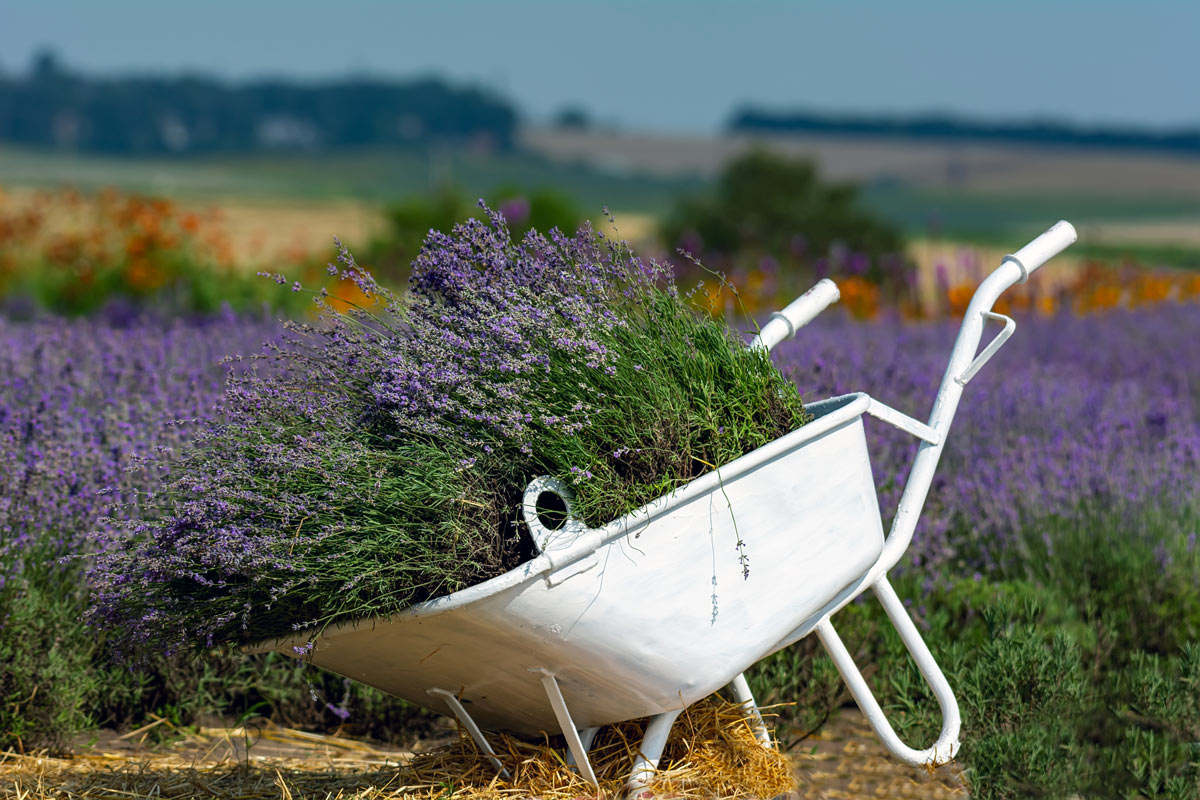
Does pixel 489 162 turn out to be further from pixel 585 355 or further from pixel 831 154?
pixel 585 355

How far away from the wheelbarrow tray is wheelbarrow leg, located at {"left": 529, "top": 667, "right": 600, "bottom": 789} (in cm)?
2

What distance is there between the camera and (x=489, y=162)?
213 ft

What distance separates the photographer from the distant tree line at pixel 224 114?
8500 cm

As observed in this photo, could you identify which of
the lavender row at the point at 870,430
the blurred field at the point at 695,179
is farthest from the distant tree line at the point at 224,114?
the lavender row at the point at 870,430

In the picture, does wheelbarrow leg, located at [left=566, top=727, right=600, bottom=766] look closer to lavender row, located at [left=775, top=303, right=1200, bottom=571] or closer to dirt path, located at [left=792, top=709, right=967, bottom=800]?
dirt path, located at [left=792, top=709, right=967, bottom=800]

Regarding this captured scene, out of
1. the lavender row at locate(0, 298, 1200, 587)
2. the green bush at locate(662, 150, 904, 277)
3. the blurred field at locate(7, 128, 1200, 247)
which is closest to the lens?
the lavender row at locate(0, 298, 1200, 587)

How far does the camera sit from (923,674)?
239 centimetres

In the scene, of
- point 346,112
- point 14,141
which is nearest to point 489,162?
point 346,112

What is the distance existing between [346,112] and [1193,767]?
9445cm

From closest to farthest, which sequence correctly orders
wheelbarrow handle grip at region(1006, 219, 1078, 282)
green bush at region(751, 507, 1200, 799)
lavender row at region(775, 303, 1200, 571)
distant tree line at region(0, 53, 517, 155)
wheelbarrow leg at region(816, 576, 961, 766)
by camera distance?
wheelbarrow leg at region(816, 576, 961, 766)
wheelbarrow handle grip at region(1006, 219, 1078, 282)
green bush at region(751, 507, 1200, 799)
lavender row at region(775, 303, 1200, 571)
distant tree line at region(0, 53, 517, 155)

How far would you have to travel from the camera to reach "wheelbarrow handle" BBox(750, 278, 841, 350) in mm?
2441

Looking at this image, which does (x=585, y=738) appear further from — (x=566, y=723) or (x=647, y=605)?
(x=647, y=605)

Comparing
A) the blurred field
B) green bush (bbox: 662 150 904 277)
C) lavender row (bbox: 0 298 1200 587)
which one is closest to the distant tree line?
the blurred field

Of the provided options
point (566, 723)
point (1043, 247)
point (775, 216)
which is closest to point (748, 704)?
point (566, 723)
